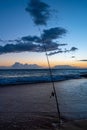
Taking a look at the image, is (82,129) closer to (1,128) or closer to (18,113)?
(1,128)

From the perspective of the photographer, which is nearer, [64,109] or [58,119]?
[58,119]

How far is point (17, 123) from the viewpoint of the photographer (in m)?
4.99

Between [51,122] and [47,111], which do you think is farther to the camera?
[47,111]

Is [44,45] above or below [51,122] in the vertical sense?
above

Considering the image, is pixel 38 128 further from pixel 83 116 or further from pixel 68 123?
pixel 83 116

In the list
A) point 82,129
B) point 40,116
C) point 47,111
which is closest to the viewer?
point 82,129

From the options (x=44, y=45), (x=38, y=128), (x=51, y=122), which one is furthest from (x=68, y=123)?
(x=44, y=45)

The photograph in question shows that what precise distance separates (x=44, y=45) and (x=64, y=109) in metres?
2.67

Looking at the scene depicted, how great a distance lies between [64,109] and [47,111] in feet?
2.21

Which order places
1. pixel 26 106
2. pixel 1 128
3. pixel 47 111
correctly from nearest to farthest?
pixel 1 128, pixel 47 111, pixel 26 106

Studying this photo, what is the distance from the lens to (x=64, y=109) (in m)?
6.67

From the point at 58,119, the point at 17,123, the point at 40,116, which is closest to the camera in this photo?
the point at 17,123

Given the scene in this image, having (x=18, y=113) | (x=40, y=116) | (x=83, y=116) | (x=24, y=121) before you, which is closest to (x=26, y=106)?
(x=18, y=113)

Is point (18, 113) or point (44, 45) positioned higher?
point (44, 45)
